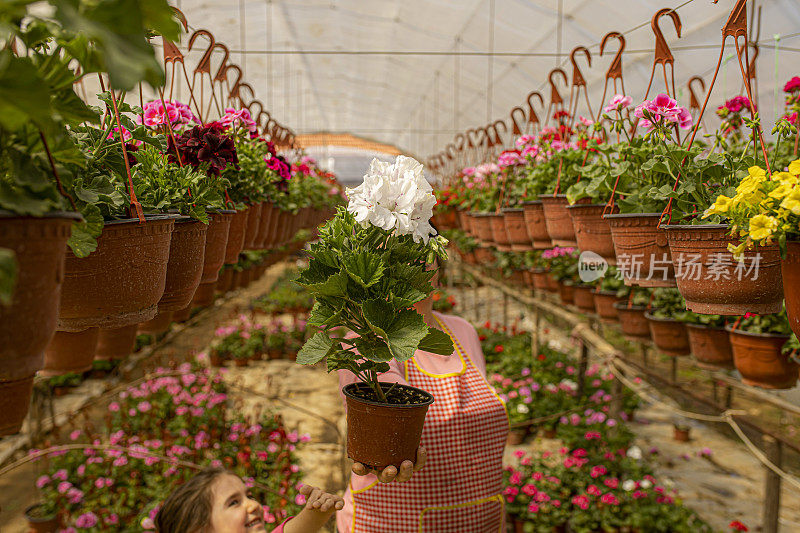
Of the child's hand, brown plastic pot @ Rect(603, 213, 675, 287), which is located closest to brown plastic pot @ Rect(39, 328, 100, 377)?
the child's hand

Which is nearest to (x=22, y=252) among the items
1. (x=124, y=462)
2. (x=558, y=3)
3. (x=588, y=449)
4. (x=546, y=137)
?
(x=546, y=137)

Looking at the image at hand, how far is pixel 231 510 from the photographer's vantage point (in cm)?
171

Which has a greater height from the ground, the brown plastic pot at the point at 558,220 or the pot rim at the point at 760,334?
the brown plastic pot at the point at 558,220

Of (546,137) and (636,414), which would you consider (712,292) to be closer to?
(546,137)

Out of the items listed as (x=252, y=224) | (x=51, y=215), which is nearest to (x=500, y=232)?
(x=252, y=224)

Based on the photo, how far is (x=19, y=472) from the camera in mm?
4152

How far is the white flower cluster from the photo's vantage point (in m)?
1.03

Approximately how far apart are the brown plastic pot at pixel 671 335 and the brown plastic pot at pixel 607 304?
1.98 ft

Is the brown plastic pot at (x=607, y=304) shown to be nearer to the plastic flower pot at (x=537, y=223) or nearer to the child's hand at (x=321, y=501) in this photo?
the plastic flower pot at (x=537, y=223)

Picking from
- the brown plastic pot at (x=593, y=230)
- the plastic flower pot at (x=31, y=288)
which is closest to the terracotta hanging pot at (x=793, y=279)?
the brown plastic pot at (x=593, y=230)

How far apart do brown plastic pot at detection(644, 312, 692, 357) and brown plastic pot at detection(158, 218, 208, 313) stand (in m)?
2.12

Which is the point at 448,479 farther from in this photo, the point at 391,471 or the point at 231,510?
the point at 391,471

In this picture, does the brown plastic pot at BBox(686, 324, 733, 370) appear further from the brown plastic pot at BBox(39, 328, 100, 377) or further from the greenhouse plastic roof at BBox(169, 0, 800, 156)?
the brown plastic pot at BBox(39, 328, 100, 377)

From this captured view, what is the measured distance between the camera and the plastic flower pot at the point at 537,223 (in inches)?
88.2
